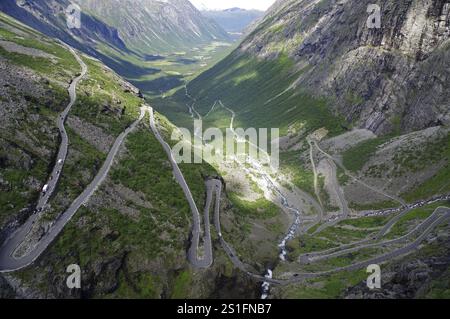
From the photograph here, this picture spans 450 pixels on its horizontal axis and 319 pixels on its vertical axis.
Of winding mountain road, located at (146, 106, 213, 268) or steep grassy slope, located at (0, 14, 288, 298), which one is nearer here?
steep grassy slope, located at (0, 14, 288, 298)

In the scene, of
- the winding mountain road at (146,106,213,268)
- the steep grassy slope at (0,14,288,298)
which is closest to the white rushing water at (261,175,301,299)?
the steep grassy slope at (0,14,288,298)

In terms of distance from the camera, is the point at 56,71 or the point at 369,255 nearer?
the point at 369,255

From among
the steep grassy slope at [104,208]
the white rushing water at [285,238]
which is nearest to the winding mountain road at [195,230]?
the steep grassy slope at [104,208]

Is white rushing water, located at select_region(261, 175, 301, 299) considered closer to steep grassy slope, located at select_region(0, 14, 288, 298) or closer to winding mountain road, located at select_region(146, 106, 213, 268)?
steep grassy slope, located at select_region(0, 14, 288, 298)

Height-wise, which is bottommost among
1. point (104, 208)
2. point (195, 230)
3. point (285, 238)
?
point (195, 230)

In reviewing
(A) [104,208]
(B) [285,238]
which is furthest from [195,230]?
(B) [285,238]

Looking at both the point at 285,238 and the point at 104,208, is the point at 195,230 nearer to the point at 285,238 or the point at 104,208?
the point at 104,208

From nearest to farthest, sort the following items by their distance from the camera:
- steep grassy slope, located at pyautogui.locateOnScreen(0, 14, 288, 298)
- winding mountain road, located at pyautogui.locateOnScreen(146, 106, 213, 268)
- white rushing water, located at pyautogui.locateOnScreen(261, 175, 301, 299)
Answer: steep grassy slope, located at pyautogui.locateOnScreen(0, 14, 288, 298) → winding mountain road, located at pyautogui.locateOnScreen(146, 106, 213, 268) → white rushing water, located at pyautogui.locateOnScreen(261, 175, 301, 299)

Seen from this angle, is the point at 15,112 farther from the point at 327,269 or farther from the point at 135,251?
the point at 327,269

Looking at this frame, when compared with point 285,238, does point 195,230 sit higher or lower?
lower

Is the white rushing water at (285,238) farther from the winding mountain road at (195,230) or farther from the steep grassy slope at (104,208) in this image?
the winding mountain road at (195,230)
